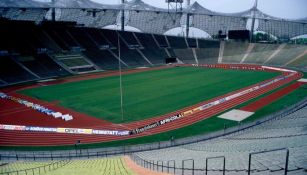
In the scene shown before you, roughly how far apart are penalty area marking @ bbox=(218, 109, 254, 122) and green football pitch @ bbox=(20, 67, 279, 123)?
5.98 m

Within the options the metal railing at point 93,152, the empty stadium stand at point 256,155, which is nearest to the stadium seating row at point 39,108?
the metal railing at point 93,152

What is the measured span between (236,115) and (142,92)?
1748 centimetres

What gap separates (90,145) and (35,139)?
5.90 m

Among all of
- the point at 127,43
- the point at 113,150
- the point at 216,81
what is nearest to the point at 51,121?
the point at 113,150

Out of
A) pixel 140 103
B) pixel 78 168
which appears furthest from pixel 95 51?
pixel 78 168

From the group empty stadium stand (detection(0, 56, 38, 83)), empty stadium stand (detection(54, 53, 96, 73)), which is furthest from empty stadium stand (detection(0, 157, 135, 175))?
empty stadium stand (detection(54, 53, 96, 73))

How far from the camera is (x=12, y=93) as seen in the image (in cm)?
4722

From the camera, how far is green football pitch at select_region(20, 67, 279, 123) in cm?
3744

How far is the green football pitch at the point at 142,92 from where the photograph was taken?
37.4 meters

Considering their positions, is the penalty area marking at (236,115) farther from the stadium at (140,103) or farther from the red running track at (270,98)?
the red running track at (270,98)

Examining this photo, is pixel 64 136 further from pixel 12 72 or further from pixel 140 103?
pixel 12 72

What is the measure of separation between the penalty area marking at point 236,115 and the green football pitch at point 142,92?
598 cm

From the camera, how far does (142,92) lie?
47.3 metres

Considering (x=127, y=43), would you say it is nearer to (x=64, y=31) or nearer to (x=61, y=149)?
(x=64, y=31)
